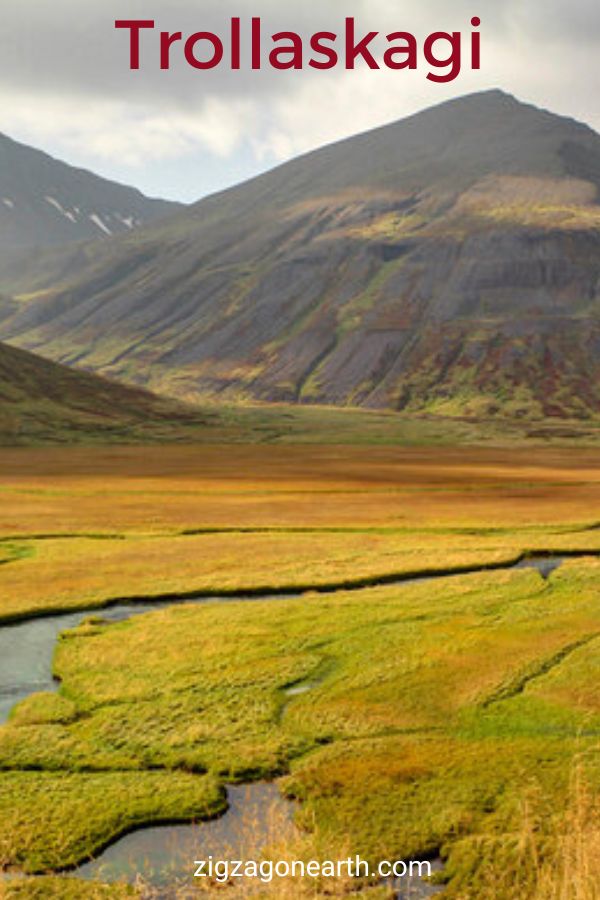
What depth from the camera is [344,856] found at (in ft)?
64.5

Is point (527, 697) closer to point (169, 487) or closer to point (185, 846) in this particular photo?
point (185, 846)

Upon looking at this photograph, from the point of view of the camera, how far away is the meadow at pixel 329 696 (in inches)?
820

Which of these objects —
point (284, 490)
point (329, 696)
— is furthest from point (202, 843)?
point (284, 490)

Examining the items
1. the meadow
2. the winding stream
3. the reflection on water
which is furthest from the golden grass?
the reflection on water

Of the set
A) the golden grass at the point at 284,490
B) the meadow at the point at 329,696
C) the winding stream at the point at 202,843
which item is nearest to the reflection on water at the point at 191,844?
the winding stream at the point at 202,843

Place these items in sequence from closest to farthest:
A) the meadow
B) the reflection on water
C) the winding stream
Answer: the winding stream, the reflection on water, the meadow

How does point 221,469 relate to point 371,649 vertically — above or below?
above

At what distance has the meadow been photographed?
68.3 ft

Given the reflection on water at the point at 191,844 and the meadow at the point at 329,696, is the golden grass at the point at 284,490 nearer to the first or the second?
the meadow at the point at 329,696

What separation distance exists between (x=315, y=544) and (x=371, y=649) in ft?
91.1

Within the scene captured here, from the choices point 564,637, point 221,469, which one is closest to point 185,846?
point 564,637

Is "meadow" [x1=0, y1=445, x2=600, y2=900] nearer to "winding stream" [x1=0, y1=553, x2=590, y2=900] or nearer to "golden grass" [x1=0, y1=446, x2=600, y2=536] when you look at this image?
"winding stream" [x1=0, y1=553, x2=590, y2=900]

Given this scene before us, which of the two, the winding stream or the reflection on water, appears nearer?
the winding stream

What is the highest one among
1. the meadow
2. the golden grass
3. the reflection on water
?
the golden grass
